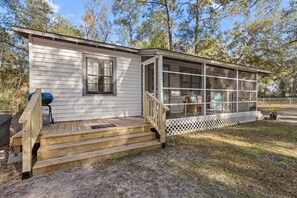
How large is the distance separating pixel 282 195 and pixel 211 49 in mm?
11977

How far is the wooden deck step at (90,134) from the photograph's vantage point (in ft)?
11.1

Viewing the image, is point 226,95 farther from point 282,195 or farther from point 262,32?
point 262,32

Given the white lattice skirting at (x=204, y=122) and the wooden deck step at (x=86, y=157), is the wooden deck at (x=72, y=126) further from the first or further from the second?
the white lattice skirting at (x=204, y=122)

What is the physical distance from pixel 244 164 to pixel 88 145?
11.4 feet

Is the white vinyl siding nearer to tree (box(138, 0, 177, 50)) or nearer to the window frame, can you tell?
the window frame

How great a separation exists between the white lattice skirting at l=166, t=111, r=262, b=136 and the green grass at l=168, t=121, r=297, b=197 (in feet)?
1.53

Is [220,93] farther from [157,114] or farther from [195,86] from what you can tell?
[157,114]

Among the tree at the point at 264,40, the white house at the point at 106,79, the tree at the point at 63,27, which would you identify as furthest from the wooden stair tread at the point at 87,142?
the tree at the point at 63,27

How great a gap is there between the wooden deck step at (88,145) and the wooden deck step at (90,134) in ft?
0.31

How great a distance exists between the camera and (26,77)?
12133mm

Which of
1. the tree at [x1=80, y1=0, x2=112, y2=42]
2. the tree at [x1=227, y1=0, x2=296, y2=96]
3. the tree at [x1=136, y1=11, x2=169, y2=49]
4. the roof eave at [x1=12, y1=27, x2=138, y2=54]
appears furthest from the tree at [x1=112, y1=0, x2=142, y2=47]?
the roof eave at [x1=12, y1=27, x2=138, y2=54]

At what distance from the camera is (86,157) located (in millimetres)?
3303

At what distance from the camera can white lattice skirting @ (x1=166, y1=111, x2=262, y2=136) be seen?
226 inches

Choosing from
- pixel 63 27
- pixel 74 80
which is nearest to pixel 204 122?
pixel 74 80
